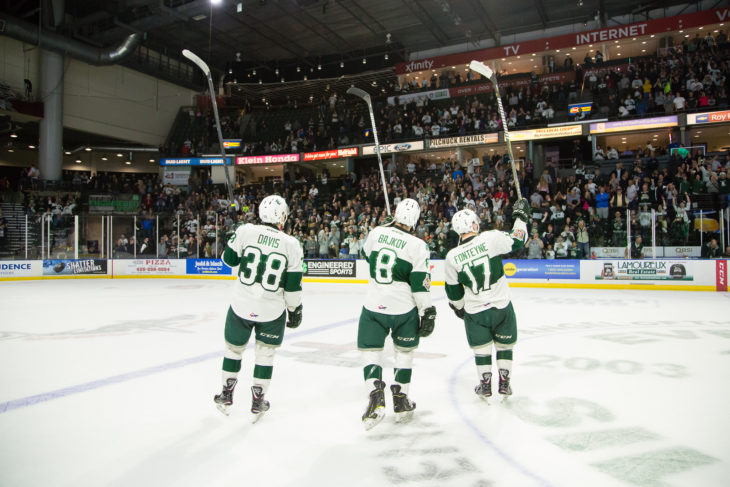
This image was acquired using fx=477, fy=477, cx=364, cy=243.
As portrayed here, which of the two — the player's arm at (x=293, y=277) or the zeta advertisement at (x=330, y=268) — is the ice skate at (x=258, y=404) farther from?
the zeta advertisement at (x=330, y=268)

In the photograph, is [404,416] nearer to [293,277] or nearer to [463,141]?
[293,277]

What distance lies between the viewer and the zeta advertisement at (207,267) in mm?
17188

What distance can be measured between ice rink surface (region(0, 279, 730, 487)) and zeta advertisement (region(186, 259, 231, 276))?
1013cm

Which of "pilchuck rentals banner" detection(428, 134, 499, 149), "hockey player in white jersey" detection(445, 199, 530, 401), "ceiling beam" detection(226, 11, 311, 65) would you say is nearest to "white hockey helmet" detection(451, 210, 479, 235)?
"hockey player in white jersey" detection(445, 199, 530, 401)

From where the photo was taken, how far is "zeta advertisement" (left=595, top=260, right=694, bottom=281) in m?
12.4

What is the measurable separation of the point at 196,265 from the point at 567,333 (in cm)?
1415

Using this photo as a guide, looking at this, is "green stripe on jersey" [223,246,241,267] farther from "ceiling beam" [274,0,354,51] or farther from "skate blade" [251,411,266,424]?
"ceiling beam" [274,0,354,51]

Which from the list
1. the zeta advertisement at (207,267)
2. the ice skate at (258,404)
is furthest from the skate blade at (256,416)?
the zeta advertisement at (207,267)

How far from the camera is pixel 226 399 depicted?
3432 millimetres

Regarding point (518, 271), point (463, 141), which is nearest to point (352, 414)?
point (518, 271)

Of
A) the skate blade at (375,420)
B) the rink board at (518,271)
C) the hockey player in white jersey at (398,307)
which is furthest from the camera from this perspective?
the rink board at (518,271)

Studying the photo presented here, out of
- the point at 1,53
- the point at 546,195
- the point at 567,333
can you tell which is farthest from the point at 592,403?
the point at 1,53

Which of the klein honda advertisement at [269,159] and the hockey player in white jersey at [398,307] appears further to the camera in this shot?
the klein honda advertisement at [269,159]

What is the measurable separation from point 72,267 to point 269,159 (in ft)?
37.0
